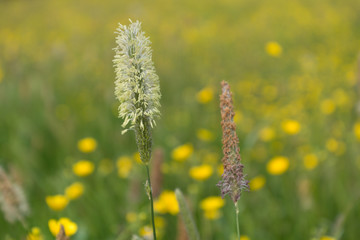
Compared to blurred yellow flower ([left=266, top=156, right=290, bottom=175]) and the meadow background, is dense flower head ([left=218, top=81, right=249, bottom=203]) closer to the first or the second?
the meadow background

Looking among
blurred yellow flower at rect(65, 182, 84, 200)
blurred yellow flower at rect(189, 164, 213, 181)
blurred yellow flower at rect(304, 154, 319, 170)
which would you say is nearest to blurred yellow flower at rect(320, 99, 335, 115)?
blurred yellow flower at rect(304, 154, 319, 170)

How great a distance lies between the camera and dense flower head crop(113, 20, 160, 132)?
99 centimetres

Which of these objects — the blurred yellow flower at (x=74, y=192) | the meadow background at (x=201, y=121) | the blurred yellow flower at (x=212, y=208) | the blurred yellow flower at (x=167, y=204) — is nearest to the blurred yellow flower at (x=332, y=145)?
the meadow background at (x=201, y=121)

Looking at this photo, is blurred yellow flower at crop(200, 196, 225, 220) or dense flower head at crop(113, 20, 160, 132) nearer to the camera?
dense flower head at crop(113, 20, 160, 132)

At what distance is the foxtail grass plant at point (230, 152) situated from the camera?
3.23 feet

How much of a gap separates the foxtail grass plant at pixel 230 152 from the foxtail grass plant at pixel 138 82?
160mm

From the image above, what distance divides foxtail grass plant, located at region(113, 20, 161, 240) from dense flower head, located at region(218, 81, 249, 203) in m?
0.16

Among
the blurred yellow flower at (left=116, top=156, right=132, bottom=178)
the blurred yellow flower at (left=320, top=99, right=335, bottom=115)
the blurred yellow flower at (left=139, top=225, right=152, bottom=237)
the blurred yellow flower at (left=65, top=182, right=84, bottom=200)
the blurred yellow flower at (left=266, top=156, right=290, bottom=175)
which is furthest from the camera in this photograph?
the blurred yellow flower at (left=320, top=99, right=335, bottom=115)

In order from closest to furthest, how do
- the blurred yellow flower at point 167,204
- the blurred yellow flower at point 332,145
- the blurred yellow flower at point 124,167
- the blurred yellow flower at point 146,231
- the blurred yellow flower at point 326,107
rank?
the blurred yellow flower at point 146,231 → the blurred yellow flower at point 167,204 → the blurred yellow flower at point 124,167 → the blurred yellow flower at point 332,145 → the blurred yellow flower at point 326,107

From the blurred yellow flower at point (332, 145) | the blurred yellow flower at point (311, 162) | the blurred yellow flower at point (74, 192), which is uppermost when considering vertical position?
the blurred yellow flower at point (332, 145)

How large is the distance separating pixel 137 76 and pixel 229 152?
0.29 m

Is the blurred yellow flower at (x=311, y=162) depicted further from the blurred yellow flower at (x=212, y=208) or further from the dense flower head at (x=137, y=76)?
the dense flower head at (x=137, y=76)

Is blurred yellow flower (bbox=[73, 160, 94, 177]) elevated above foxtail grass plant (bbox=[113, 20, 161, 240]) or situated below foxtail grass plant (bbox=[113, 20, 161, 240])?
above

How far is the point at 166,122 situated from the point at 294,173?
1.65 metres
